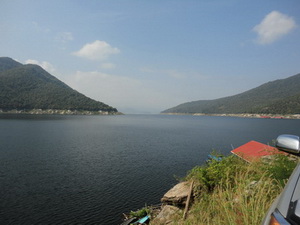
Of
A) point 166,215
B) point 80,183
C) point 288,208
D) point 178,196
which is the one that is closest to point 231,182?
point 178,196

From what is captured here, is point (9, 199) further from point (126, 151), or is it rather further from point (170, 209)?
point (126, 151)

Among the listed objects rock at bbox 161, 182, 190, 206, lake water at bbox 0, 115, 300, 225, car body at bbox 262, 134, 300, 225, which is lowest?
lake water at bbox 0, 115, 300, 225

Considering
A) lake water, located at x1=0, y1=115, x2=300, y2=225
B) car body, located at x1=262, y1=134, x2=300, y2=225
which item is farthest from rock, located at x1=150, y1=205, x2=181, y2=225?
car body, located at x1=262, y1=134, x2=300, y2=225

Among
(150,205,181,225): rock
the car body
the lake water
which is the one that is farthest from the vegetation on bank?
the lake water

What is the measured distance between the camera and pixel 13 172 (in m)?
25.0

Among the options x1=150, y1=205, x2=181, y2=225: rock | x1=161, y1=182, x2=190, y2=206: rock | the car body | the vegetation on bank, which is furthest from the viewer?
x1=161, y1=182, x2=190, y2=206: rock

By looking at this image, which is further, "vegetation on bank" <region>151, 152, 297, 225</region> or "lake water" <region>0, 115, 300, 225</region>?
"lake water" <region>0, 115, 300, 225</region>

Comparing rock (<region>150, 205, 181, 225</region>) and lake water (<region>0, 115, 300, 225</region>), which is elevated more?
rock (<region>150, 205, 181, 225</region>)

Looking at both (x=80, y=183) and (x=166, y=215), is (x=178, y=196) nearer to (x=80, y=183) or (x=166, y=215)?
(x=166, y=215)

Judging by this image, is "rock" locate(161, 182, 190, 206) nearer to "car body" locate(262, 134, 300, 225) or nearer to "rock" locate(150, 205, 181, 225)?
"rock" locate(150, 205, 181, 225)

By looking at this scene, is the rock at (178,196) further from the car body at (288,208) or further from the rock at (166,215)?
the car body at (288,208)

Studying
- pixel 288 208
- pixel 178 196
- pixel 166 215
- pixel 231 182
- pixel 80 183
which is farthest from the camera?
pixel 80 183

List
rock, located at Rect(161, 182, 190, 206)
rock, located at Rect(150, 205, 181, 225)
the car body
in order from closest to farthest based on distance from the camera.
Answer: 1. the car body
2. rock, located at Rect(150, 205, 181, 225)
3. rock, located at Rect(161, 182, 190, 206)

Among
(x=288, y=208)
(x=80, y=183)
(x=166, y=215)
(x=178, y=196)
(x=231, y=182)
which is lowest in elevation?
(x=80, y=183)
